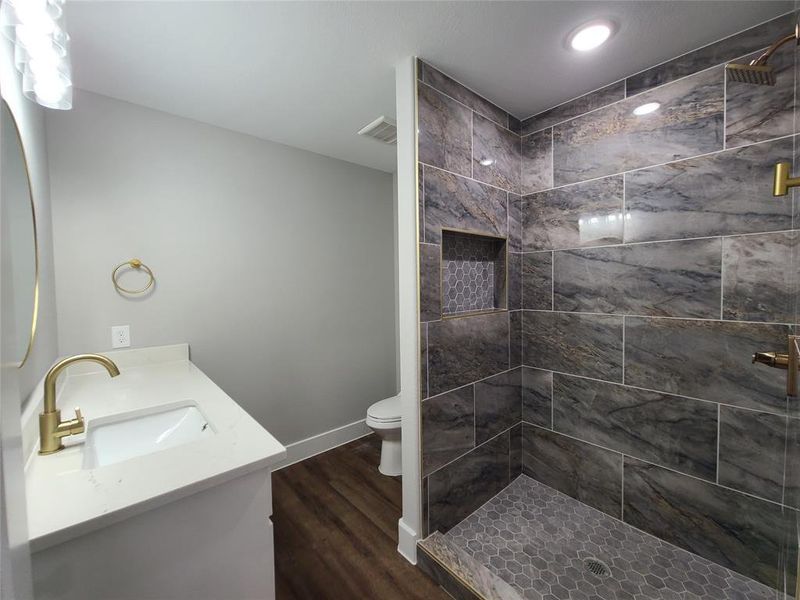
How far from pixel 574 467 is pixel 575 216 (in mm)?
1465

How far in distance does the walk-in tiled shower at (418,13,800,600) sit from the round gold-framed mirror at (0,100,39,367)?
1361mm

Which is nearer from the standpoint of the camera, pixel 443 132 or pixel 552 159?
pixel 443 132

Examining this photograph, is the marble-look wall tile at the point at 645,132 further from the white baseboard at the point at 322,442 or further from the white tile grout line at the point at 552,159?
the white baseboard at the point at 322,442

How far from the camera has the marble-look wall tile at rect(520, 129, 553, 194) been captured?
1.93m

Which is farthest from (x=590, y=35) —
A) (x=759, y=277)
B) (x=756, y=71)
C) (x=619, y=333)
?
(x=619, y=333)

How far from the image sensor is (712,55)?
1416 mm

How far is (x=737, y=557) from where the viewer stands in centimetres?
140

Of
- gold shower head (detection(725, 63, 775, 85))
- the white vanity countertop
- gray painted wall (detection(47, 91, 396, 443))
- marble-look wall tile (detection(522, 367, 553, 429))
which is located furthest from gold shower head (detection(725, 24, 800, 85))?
gray painted wall (detection(47, 91, 396, 443))

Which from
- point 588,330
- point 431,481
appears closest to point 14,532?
point 431,481

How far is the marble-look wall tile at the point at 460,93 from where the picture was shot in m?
1.51

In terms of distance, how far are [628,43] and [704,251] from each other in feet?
3.23

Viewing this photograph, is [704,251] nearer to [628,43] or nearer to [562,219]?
[562,219]

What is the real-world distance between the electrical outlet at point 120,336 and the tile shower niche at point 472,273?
1.74 meters

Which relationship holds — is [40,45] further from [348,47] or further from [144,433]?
[144,433]
